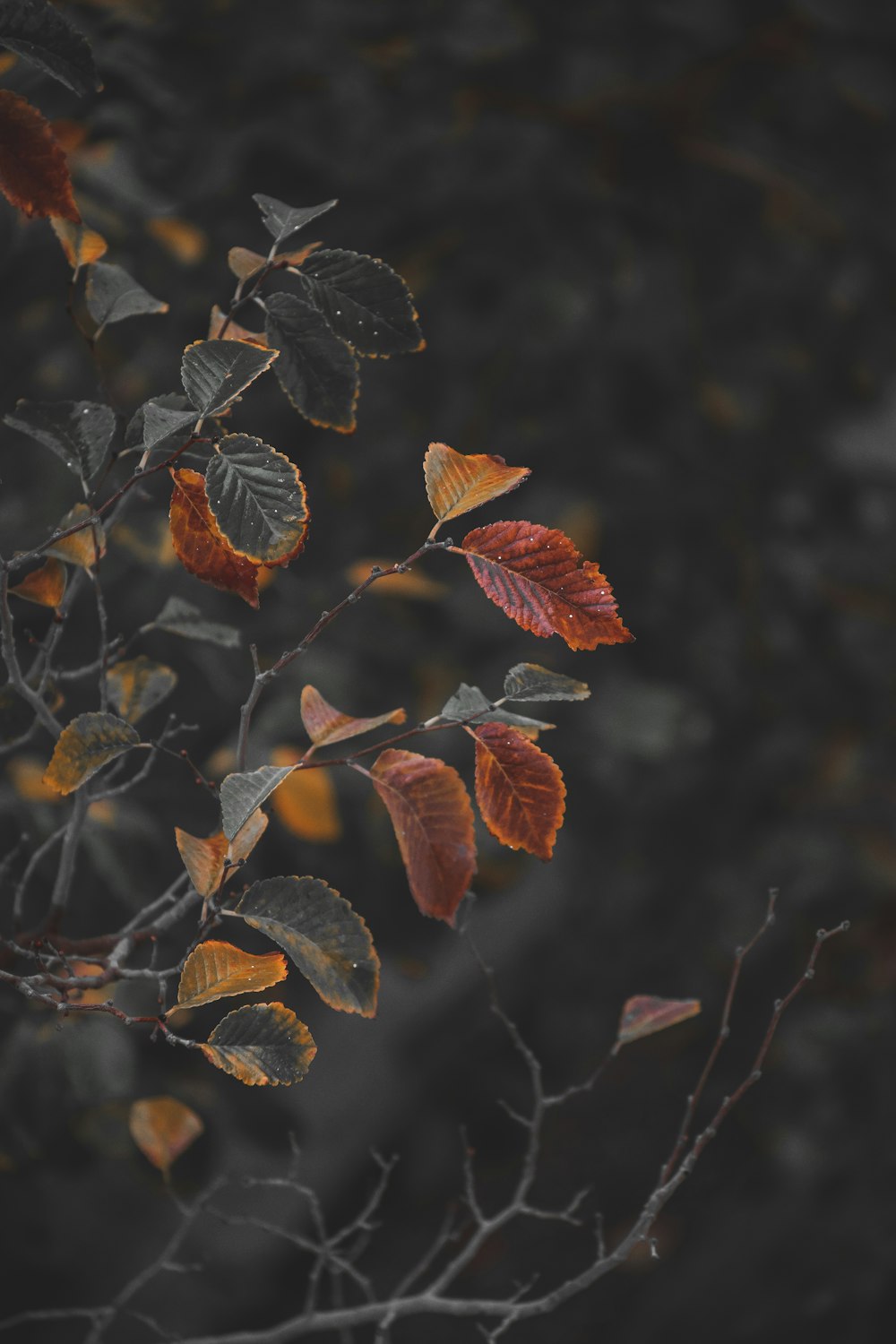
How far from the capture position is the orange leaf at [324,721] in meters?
0.37

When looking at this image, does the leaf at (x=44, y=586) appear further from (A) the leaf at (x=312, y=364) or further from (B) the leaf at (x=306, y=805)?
(B) the leaf at (x=306, y=805)

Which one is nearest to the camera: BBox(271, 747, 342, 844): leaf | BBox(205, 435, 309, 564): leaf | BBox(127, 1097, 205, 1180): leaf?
BBox(205, 435, 309, 564): leaf

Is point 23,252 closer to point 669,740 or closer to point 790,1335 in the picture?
point 669,740

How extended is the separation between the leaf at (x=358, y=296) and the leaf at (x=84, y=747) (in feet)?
0.49

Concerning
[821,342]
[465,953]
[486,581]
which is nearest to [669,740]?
[465,953]

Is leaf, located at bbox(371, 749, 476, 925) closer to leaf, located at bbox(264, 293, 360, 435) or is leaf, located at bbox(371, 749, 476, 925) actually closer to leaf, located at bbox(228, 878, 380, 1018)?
leaf, located at bbox(228, 878, 380, 1018)

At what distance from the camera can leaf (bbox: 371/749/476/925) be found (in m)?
0.34

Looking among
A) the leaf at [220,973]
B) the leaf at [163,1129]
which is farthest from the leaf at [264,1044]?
the leaf at [163,1129]

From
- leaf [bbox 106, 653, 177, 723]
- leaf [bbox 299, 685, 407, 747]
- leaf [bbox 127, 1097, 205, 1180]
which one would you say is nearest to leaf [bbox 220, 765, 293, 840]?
leaf [bbox 299, 685, 407, 747]

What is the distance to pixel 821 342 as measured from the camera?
1099 mm

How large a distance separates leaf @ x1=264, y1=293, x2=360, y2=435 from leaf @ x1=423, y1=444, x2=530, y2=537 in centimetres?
6

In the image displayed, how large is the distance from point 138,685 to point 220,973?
0.18 m

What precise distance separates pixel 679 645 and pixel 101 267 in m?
0.72

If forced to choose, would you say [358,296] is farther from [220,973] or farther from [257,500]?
[220,973]
